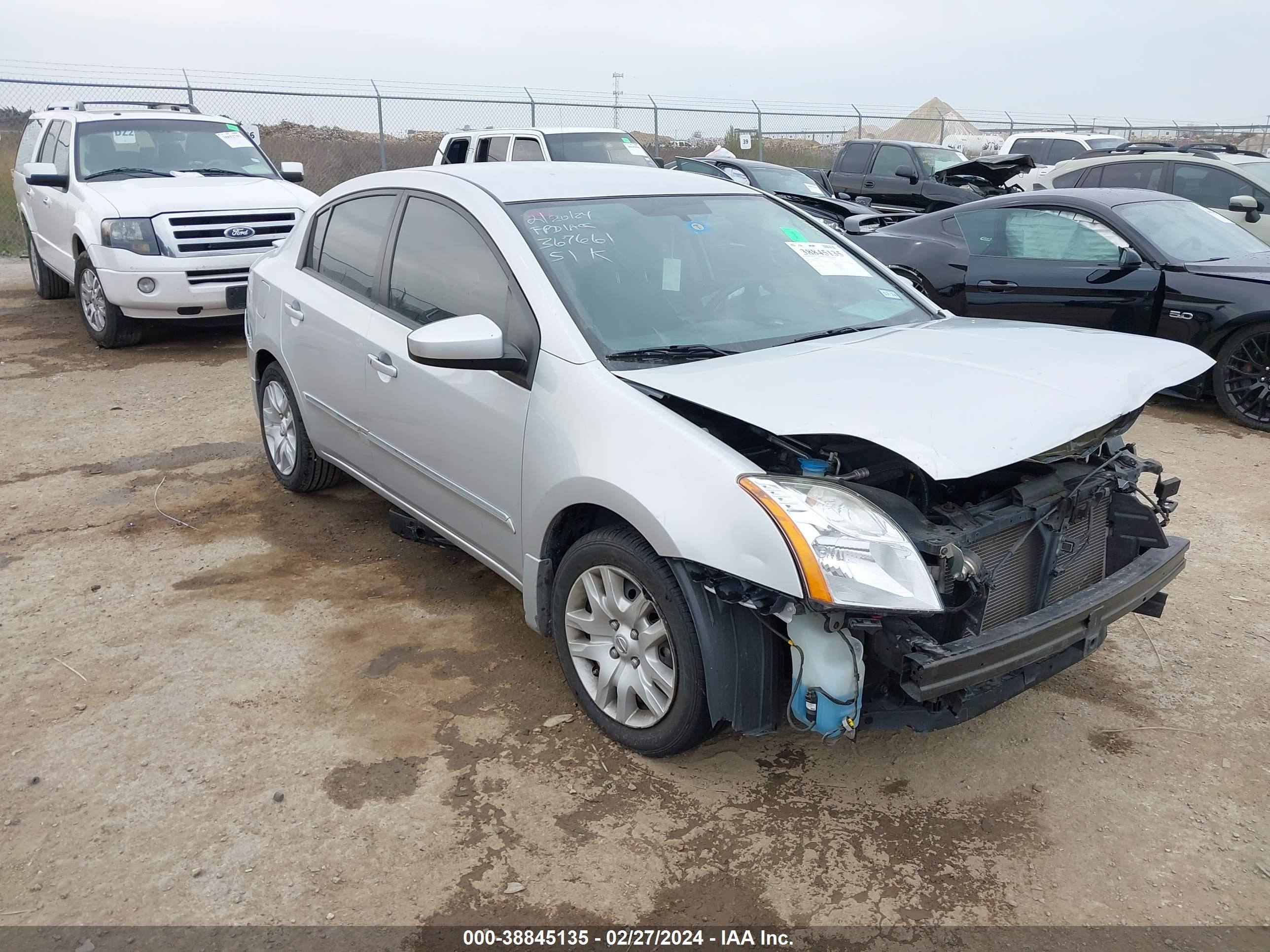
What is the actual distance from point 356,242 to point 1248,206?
8463 millimetres

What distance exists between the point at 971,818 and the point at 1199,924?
24.5 inches

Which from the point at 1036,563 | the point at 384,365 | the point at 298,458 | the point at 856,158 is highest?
the point at 856,158

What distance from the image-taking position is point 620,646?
3.22 metres

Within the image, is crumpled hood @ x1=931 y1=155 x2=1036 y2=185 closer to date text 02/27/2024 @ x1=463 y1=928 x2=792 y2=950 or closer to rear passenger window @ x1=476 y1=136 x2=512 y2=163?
rear passenger window @ x1=476 y1=136 x2=512 y2=163

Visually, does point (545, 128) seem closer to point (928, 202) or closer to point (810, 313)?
point (928, 202)

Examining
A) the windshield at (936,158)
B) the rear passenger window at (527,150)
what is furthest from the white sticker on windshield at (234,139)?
the windshield at (936,158)

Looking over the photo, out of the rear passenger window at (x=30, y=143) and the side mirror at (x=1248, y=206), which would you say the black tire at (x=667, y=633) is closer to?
the side mirror at (x=1248, y=206)

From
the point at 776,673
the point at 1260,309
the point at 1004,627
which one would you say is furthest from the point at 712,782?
the point at 1260,309

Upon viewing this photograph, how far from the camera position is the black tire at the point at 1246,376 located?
6746 millimetres

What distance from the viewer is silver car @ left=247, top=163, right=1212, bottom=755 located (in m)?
2.74

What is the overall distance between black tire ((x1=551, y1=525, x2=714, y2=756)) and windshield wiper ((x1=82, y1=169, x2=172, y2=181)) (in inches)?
308

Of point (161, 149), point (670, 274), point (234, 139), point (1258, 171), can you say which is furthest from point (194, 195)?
point (1258, 171)

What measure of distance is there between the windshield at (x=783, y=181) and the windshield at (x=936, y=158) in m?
3.97

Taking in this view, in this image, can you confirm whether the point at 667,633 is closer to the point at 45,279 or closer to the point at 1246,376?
the point at 1246,376
